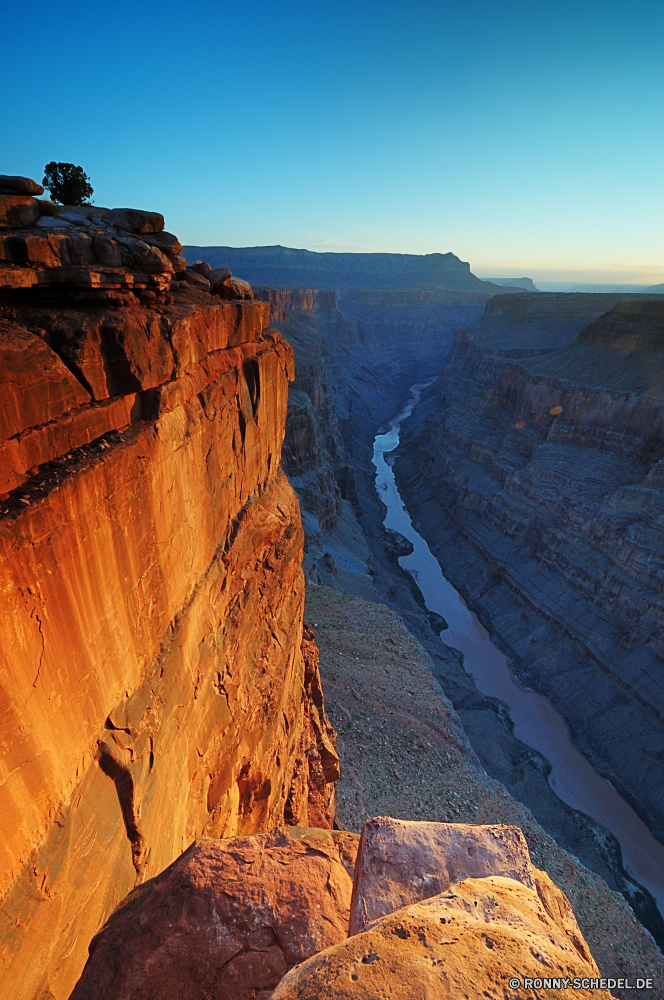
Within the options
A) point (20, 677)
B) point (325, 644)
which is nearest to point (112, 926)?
point (20, 677)

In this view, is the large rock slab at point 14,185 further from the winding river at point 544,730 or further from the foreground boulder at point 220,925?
the winding river at point 544,730

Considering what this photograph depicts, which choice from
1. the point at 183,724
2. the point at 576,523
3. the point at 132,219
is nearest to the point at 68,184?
the point at 132,219

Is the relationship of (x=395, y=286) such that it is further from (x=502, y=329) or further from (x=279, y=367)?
(x=279, y=367)

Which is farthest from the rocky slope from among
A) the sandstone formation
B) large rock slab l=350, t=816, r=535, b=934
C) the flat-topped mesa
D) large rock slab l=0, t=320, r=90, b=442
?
large rock slab l=0, t=320, r=90, b=442

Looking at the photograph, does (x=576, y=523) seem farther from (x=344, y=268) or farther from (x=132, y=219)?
(x=344, y=268)

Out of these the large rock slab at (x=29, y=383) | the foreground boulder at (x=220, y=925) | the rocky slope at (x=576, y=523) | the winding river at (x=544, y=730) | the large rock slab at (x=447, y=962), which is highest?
the large rock slab at (x=29, y=383)

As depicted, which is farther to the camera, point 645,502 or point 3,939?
point 645,502

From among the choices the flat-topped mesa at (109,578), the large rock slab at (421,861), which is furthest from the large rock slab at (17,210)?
the large rock slab at (421,861)
